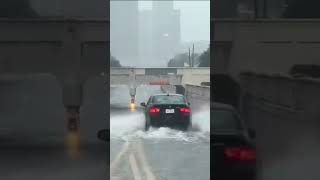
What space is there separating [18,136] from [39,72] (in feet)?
1.31

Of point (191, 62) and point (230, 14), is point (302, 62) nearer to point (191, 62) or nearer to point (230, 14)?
point (230, 14)

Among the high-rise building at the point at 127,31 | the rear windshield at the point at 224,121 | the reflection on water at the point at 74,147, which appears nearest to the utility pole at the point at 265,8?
the rear windshield at the point at 224,121

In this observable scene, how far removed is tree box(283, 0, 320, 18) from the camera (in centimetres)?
338

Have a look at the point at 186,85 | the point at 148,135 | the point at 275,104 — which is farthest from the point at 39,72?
the point at 186,85

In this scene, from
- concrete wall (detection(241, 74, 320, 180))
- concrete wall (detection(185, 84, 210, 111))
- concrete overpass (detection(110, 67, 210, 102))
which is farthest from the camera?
concrete wall (detection(185, 84, 210, 111))

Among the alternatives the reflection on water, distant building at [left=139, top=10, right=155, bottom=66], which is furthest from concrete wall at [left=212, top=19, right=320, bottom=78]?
distant building at [left=139, top=10, right=155, bottom=66]

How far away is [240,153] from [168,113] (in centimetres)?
854

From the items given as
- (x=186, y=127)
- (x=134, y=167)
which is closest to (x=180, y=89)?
(x=186, y=127)

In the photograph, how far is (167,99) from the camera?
1255cm

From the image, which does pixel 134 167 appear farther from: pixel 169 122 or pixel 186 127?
pixel 186 127

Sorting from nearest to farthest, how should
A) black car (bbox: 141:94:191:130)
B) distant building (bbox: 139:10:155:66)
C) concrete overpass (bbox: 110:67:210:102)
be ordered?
distant building (bbox: 139:10:155:66)
black car (bbox: 141:94:191:130)
concrete overpass (bbox: 110:67:210:102)

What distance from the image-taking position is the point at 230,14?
11.1 feet

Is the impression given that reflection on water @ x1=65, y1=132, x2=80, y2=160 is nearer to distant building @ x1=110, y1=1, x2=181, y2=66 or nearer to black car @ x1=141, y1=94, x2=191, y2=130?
distant building @ x1=110, y1=1, x2=181, y2=66

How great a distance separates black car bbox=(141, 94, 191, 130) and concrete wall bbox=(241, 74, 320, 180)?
27.6 feet
